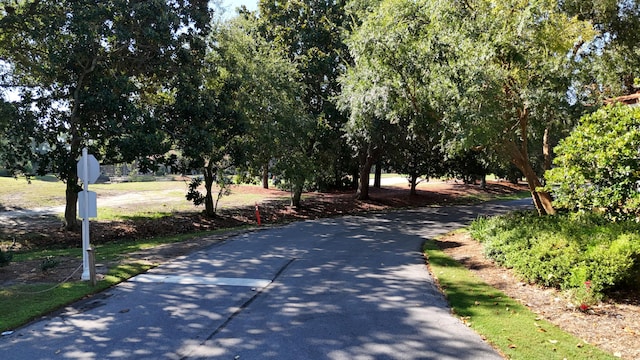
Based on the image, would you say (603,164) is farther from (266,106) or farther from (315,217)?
(315,217)

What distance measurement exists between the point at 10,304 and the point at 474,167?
2653cm

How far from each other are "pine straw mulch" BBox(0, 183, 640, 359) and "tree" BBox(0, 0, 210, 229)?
87.7 inches

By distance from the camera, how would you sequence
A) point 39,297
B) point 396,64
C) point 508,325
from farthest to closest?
point 396,64, point 39,297, point 508,325

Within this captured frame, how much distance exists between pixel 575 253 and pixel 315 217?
47.9ft

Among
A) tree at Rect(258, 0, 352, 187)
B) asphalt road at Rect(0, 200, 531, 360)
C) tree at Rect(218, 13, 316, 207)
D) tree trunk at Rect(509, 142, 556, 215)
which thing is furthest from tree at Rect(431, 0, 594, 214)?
tree at Rect(258, 0, 352, 187)

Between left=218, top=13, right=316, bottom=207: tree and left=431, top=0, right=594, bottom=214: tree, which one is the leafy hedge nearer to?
left=431, top=0, right=594, bottom=214: tree

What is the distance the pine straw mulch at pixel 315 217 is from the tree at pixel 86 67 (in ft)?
7.31

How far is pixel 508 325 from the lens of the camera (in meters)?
5.54

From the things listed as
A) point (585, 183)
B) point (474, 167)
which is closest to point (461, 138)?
point (585, 183)

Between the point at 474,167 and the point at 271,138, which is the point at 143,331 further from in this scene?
the point at 474,167

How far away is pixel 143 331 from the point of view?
5.48m

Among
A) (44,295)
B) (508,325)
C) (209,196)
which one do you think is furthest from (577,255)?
(209,196)

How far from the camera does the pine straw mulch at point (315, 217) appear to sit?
215 inches

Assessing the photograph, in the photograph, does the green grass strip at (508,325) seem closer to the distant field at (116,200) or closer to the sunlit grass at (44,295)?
the sunlit grass at (44,295)
